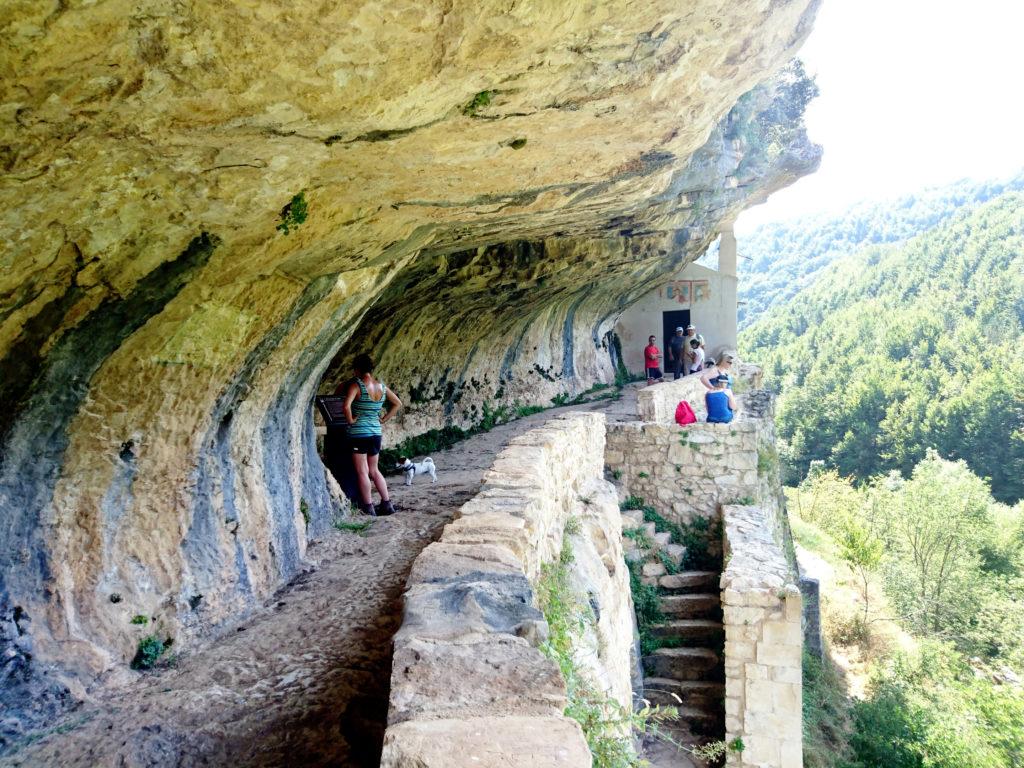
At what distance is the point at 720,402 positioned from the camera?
896 cm

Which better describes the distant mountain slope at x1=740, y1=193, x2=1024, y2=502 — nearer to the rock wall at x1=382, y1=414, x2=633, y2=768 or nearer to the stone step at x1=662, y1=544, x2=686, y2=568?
the stone step at x1=662, y1=544, x2=686, y2=568

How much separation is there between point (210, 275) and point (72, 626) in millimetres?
1606

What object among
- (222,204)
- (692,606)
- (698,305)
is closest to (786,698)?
(692,606)

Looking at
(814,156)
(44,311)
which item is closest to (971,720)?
(814,156)

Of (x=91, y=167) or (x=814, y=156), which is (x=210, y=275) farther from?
(x=814, y=156)

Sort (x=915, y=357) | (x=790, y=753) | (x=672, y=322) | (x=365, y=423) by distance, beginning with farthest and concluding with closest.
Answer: (x=915, y=357) < (x=672, y=322) < (x=790, y=753) < (x=365, y=423)

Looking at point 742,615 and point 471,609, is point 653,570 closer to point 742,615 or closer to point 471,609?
point 742,615

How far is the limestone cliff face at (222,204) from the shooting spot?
6.96 ft

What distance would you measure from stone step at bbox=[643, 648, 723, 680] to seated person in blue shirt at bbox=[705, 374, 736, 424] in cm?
293

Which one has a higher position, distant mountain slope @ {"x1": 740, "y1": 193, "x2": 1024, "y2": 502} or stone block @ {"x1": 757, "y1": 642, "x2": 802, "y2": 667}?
distant mountain slope @ {"x1": 740, "y1": 193, "x2": 1024, "y2": 502}

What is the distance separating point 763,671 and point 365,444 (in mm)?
4403

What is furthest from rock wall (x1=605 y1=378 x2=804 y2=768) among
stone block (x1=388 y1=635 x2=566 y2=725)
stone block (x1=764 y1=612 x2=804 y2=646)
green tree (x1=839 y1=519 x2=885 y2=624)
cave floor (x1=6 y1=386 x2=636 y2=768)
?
green tree (x1=839 y1=519 x2=885 y2=624)

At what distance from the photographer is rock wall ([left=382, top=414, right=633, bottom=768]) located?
181 centimetres

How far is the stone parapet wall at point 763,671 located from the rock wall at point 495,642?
1.79 meters
